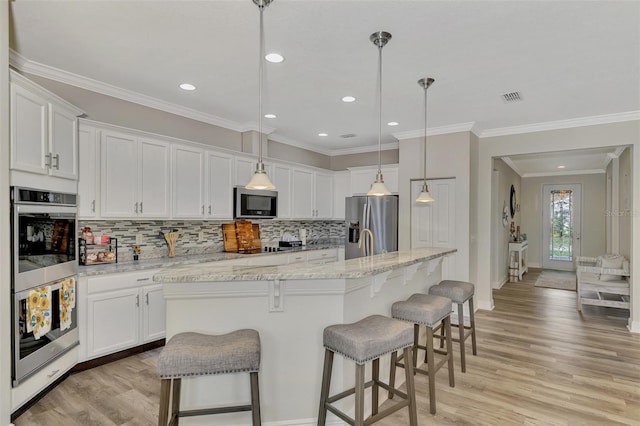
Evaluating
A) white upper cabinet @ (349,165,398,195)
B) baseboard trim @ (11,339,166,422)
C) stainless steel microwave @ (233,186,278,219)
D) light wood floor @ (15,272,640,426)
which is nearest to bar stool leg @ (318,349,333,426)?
light wood floor @ (15,272,640,426)

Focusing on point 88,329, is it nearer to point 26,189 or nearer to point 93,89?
point 26,189

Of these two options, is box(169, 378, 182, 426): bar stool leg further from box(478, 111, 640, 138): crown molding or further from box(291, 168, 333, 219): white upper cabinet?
box(478, 111, 640, 138): crown molding

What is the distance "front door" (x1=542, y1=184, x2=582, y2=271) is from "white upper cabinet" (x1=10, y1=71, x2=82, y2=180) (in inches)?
409

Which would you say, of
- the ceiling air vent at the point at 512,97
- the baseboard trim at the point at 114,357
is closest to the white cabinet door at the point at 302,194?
the baseboard trim at the point at 114,357

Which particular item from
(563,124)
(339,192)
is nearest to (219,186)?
Result: (339,192)

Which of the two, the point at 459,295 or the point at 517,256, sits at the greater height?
the point at 459,295

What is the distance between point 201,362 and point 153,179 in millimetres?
2664

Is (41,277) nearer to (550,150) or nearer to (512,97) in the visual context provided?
(512,97)

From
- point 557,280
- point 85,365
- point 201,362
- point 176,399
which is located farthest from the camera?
point 557,280

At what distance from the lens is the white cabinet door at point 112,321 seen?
309cm

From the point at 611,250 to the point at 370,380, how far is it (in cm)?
624

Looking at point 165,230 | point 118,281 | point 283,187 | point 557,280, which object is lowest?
point 557,280

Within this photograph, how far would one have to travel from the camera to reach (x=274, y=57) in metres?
2.85

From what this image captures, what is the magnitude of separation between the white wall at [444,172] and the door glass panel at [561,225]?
19.9ft
